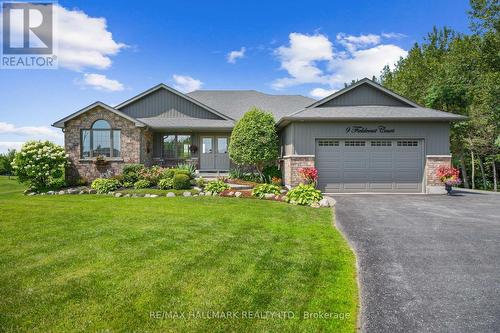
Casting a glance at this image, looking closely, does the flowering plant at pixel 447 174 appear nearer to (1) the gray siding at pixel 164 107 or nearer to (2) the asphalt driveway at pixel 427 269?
(2) the asphalt driveway at pixel 427 269

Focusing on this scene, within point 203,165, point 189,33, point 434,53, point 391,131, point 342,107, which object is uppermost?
point 434,53

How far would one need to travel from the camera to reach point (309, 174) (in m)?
13.7

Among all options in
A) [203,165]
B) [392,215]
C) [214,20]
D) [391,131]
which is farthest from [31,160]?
[391,131]

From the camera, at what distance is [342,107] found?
627 inches

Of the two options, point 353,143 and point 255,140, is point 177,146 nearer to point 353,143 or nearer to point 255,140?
point 255,140

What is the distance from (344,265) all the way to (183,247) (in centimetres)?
308

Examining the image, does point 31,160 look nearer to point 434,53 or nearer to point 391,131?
point 391,131

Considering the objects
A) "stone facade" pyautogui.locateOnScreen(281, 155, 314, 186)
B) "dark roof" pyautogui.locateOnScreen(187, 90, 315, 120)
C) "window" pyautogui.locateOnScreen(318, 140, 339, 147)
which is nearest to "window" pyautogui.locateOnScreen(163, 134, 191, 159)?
"dark roof" pyautogui.locateOnScreen(187, 90, 315, 120)

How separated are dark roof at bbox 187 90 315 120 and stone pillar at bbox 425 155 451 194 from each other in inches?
389

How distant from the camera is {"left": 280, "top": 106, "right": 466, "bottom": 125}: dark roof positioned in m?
14.1

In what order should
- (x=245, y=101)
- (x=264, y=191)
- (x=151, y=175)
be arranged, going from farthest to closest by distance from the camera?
(x=245, y=101) → (x=151, y=175) → (x=264, y=191)

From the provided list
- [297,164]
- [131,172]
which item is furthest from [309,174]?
[131,172]

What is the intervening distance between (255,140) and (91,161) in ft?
31.6

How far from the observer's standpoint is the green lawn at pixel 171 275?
331 centimetres
